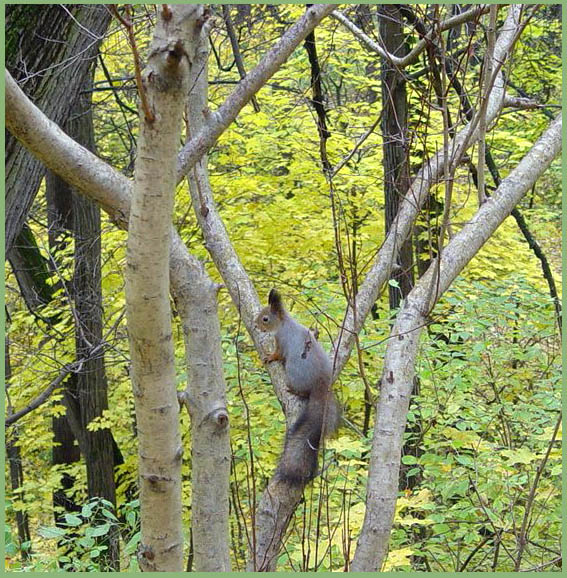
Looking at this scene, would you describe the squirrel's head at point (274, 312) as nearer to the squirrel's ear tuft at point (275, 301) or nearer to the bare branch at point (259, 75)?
the squirrel's ear tuft at point (275, 301)

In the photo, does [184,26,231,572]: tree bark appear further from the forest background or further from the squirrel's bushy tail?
the squirrel's bushy tail

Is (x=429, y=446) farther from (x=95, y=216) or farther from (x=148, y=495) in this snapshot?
(x=95, y=216)

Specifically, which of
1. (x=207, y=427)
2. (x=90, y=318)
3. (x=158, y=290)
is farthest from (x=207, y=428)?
(x=90, y=318)

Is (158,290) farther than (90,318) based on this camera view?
No

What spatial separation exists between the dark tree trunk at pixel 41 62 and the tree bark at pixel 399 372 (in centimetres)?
156

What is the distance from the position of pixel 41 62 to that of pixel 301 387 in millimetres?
1732

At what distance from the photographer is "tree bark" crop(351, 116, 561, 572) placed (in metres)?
2.38

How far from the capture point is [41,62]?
2768mm

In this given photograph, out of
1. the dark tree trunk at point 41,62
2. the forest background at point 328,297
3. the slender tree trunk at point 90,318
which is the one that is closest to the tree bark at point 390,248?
the forest background at point 328,297

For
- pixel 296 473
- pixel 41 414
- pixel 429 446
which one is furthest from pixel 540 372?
pixel 41 414

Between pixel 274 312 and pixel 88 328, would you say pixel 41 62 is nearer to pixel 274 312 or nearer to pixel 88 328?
pixel 274 312

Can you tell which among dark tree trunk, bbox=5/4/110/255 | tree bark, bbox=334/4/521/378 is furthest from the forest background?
tree bark, bbox=334/4/521/378

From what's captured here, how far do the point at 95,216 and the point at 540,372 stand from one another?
4.63 metres

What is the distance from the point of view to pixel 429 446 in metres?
4.04
